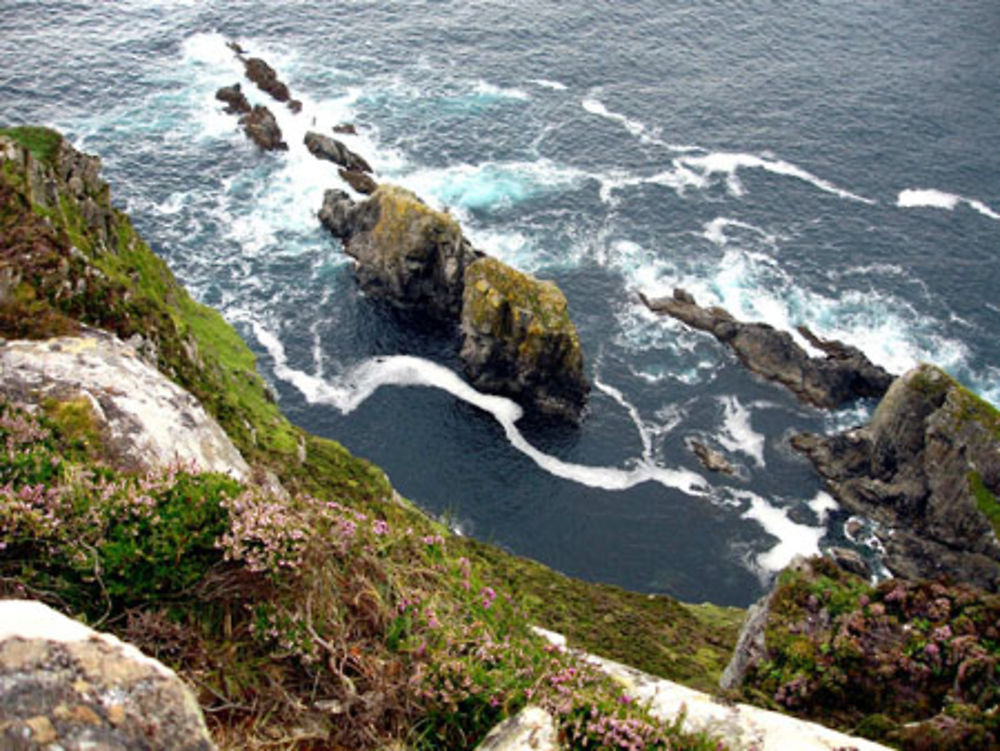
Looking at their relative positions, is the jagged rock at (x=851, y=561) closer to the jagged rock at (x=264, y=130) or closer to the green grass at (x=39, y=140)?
the green grass at (x=39, y=140)

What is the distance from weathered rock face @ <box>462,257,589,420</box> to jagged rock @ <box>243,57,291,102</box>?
170 ft

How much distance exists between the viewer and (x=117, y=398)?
2080cm

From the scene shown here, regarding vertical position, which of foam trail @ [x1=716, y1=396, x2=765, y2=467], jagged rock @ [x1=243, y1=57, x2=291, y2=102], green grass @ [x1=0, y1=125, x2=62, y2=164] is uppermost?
green grass @ [x1=0, y1=125, x2=62, y2=164]

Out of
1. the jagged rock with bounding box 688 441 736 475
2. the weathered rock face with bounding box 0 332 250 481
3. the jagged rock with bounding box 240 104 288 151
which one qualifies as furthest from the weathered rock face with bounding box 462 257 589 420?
the weathered rock face with bounding box 0 332 250 481

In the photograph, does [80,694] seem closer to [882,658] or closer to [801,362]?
[882,658]

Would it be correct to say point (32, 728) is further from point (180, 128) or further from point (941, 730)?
point (180, 128)

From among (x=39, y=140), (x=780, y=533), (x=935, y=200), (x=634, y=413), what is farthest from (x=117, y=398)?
(x=935, y=200)

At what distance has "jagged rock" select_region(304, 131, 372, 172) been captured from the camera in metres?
99.8

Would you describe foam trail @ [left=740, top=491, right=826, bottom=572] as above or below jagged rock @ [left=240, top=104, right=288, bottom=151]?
below

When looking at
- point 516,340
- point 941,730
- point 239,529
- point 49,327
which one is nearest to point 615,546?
point 516,340

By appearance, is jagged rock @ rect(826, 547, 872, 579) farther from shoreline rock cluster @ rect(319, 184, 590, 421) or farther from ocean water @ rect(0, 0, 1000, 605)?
shoreline rock cluster @ rect(319, 184, 590, 421)

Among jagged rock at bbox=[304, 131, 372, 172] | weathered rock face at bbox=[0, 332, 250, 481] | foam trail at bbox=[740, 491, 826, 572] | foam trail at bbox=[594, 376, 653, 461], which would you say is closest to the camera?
weathered rock face at bbox=[0, 332, 250, 481]

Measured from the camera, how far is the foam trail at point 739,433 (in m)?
73.9

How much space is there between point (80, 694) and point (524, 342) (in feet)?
219
